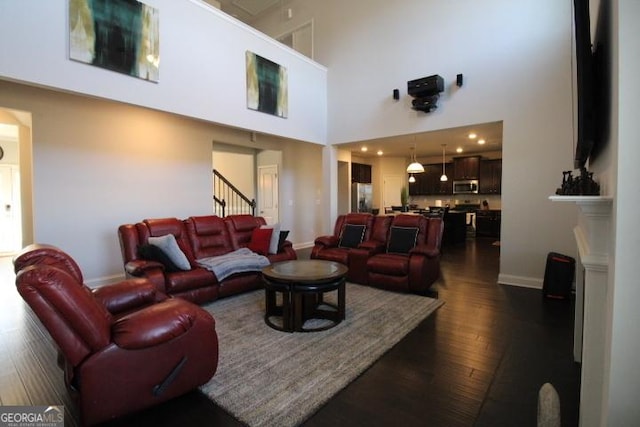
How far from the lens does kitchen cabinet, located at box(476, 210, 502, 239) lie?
28.9 feet

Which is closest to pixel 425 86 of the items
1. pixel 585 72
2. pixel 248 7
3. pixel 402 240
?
pixel 402 240

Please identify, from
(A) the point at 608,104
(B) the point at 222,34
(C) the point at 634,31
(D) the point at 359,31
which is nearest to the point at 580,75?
(A) the point at 608,104

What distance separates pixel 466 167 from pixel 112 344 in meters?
9.54

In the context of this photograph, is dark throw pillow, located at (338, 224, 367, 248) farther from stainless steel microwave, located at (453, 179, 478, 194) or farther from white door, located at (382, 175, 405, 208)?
stainless steel microwave, located at (453, 179, 478, 194)

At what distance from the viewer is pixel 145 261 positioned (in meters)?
3.54

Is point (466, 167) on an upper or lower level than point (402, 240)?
upper

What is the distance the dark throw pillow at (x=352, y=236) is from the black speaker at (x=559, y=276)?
98.8 inches

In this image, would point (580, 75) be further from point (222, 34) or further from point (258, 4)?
point (258, 4)

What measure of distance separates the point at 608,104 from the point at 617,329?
98cm

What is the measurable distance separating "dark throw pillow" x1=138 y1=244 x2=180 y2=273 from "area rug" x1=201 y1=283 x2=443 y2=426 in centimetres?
65

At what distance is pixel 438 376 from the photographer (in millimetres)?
2227

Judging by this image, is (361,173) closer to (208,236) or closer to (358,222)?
(358,222)

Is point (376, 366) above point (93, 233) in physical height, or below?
below

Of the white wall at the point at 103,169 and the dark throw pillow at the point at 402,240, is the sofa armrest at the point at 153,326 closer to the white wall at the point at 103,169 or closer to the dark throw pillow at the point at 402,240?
the dark throw pillow at the point at 402,240
